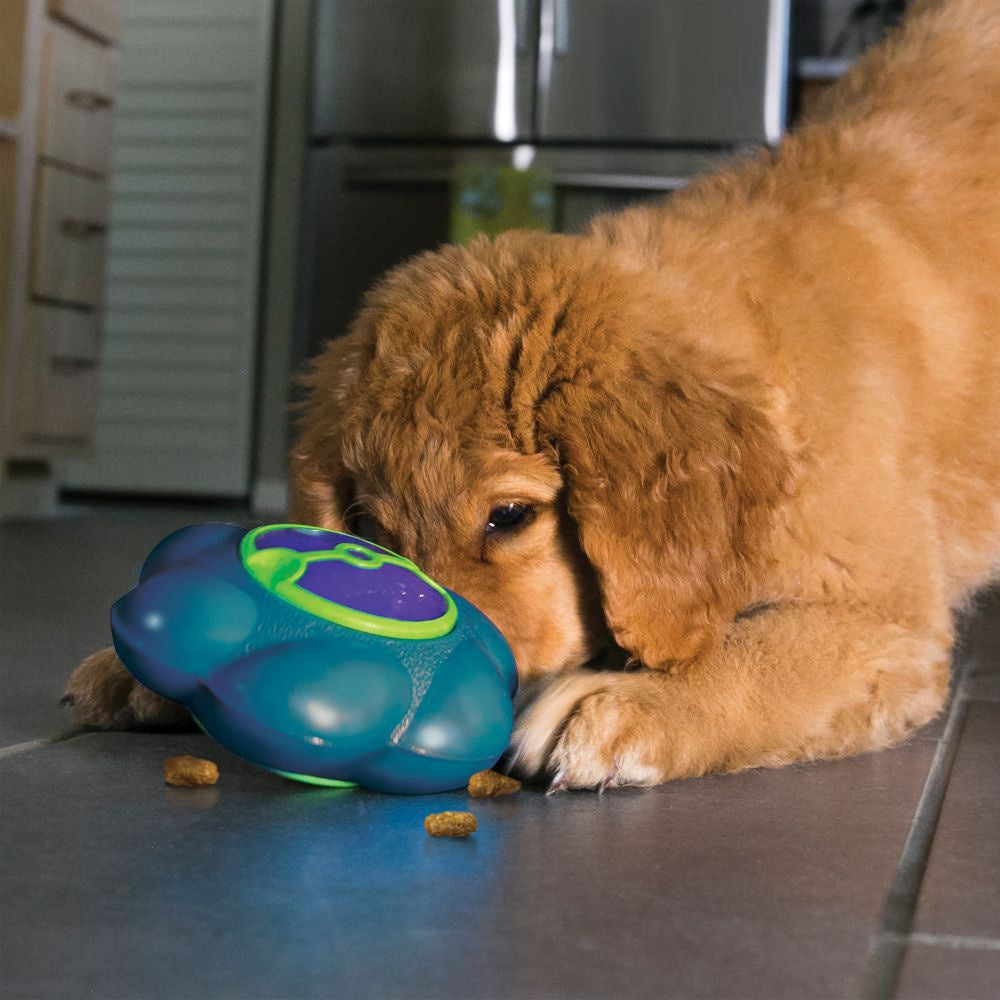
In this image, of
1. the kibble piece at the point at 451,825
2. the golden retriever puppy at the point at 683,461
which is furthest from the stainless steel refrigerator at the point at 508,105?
the kibble piece at the point at 451,825

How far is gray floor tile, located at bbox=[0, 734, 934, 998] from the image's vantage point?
1.15 m

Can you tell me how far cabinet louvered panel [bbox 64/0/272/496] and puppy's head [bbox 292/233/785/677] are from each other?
5679 millimetres

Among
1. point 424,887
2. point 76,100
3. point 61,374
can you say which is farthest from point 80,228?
point 424,887

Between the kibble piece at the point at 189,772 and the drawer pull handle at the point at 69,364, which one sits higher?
the drawer pull handle at the point at 69,364

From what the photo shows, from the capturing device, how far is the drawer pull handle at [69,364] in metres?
6.06

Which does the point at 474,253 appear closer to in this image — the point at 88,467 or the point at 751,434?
the point at 751,434

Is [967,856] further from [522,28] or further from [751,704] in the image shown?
[522,28]

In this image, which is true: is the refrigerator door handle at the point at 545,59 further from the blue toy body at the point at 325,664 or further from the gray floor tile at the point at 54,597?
the blue toy body at the point at 325,664

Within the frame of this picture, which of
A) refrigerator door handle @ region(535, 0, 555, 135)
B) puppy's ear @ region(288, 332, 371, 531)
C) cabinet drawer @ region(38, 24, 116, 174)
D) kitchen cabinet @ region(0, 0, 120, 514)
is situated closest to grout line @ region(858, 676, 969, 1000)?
puppy's ear @ region(288, 332, 371, 531)

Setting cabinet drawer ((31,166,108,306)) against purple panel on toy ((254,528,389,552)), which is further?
cabinet drawer ((31,166,108,306))

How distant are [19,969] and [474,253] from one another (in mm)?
1378

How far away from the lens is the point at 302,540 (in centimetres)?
187

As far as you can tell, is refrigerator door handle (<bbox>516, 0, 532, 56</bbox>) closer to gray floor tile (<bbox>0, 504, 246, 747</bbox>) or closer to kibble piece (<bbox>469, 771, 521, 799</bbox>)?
gray floor tile (<bbox>0, 504, 246, 747</bbox>)

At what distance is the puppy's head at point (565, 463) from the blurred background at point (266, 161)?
11.5 feet
